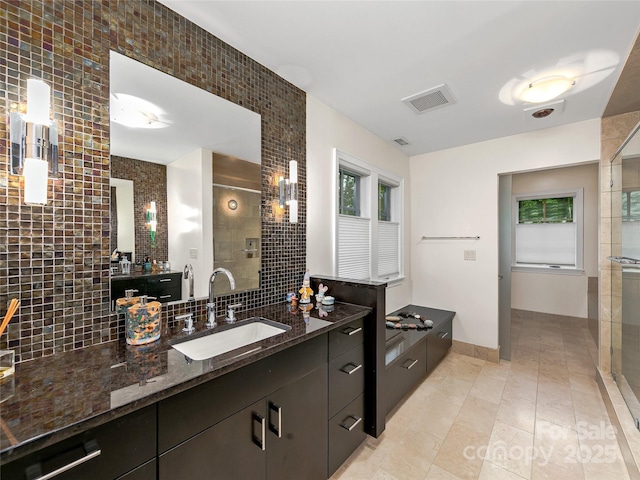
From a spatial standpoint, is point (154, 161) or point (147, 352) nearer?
point (147, 352)

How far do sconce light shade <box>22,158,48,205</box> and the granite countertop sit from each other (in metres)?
0.62

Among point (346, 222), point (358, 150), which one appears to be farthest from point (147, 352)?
point (358, 150)

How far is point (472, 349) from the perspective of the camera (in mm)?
3400

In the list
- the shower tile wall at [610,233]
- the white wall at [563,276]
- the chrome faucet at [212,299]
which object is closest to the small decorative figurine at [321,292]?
the chrome faucet at [212,299]

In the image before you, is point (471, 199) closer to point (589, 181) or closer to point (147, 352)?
point (589, 181)

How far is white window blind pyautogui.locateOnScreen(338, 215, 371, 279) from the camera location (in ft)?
9.14

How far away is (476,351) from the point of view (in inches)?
133

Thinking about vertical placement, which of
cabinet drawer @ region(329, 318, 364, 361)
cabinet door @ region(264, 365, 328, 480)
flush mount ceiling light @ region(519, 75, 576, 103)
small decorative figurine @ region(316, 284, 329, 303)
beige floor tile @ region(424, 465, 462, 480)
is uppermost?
flush mount ceiling light @ region(519, 75, 576, 103)

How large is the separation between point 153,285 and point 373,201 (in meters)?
2.39

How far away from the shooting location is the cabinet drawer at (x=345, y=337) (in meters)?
1.61

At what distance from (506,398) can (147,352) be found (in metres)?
2.89

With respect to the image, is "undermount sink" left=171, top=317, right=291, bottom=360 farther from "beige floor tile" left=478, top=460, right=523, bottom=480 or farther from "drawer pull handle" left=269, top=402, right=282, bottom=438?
"beige floor tile" left=478, top=460, right=523, bottom=480

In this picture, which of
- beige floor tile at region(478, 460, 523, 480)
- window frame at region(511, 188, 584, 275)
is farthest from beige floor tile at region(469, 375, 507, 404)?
window frame at region(511, 188, 584, 275)

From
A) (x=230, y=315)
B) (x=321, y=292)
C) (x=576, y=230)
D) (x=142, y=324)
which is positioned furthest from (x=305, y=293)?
(x=576, y=230)
